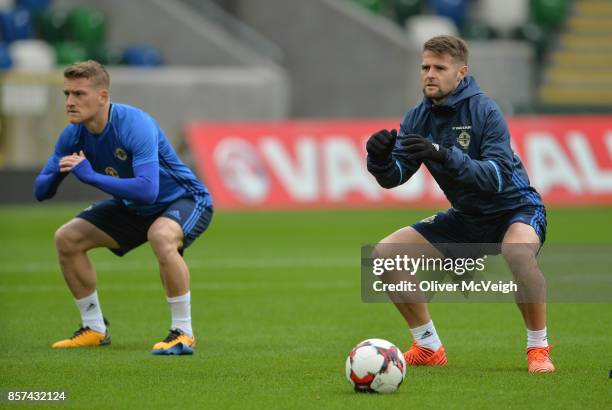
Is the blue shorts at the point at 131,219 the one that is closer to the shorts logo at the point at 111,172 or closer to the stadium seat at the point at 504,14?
the shorts logo at the point at 111,172

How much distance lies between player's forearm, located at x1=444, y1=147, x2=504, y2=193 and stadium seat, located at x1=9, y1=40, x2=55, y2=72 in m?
A: 18.5

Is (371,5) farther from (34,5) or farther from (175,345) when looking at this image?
(175,345)

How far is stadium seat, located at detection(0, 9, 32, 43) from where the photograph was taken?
2683cm

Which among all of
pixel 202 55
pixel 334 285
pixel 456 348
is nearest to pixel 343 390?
pixel 456 348

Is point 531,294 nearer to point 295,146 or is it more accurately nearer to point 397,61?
point 295,146

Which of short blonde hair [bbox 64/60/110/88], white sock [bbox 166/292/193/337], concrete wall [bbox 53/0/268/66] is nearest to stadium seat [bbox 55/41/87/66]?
concrete wall [bbox 53/0/268/66]

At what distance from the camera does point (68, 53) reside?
86.1 ft

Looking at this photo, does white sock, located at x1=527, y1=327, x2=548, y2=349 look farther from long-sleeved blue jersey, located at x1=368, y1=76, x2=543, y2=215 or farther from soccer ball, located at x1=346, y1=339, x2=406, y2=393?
soccer ball, located at x1=346, y1=339, x2=406, y2=393

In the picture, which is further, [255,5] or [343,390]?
[255,5]

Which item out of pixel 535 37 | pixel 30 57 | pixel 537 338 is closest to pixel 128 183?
pixel 537 338

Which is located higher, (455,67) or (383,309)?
(455,67)

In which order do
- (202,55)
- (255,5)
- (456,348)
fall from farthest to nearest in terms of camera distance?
(255,5), (202,55), (456,348)

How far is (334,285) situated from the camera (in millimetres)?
13766

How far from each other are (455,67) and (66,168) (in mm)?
2652
